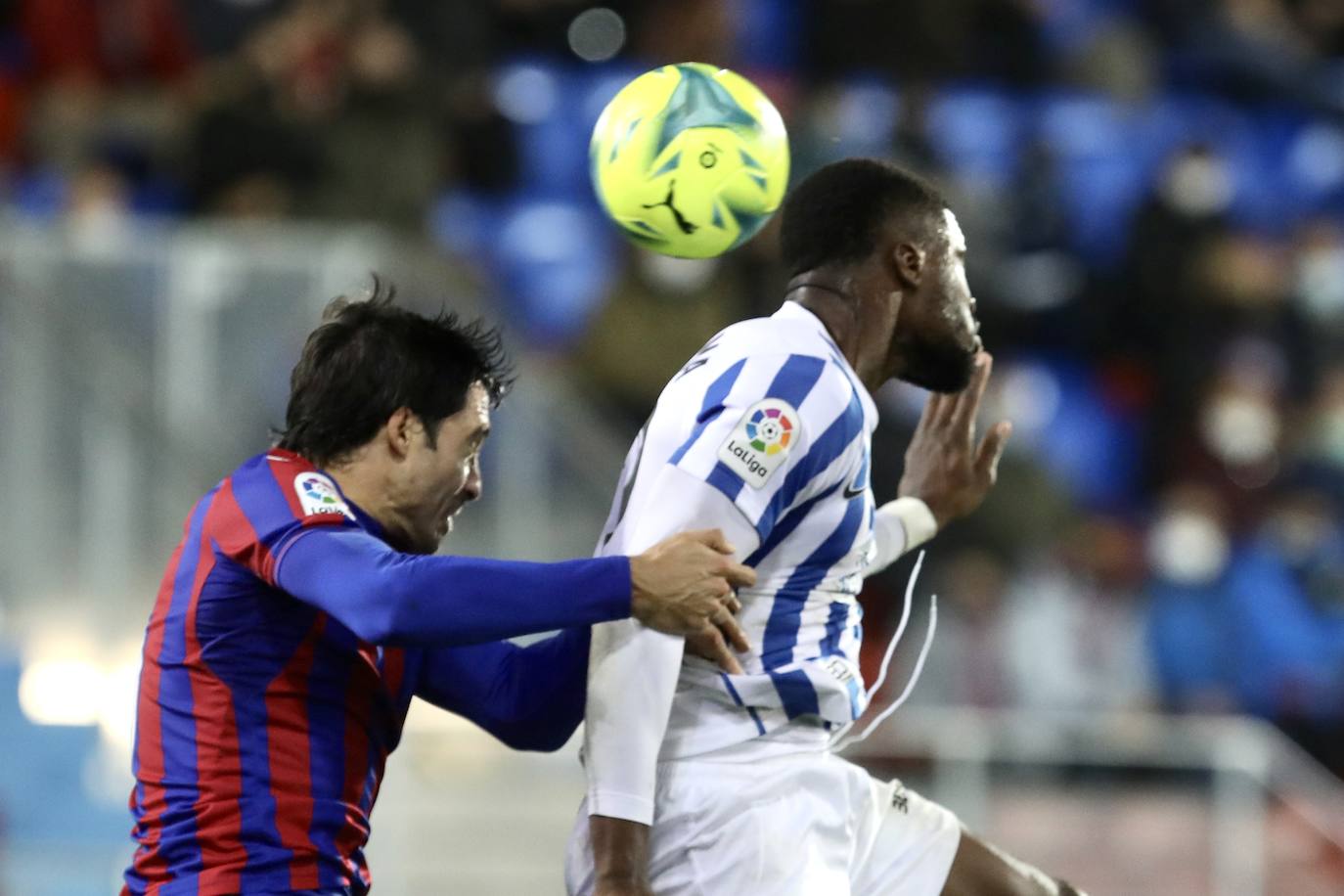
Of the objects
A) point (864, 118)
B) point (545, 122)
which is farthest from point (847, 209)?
point (545, 122)

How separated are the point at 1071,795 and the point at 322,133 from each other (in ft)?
14.9

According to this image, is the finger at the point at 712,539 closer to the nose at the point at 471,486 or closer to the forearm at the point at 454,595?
the forearm at the point at 454,595

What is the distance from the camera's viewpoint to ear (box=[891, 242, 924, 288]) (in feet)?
12.3

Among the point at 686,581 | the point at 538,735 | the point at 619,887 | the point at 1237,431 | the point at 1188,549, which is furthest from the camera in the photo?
the point at 1237,431

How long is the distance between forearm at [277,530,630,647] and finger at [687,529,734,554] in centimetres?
15

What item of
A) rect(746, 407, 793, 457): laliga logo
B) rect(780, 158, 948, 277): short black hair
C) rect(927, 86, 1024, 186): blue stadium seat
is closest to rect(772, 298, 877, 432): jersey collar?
rect(780, 158, 948, 277): short black hair

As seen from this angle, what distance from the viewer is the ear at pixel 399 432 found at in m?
3.48

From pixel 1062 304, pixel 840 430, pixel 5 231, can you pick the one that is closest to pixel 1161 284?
pixel 1062 304

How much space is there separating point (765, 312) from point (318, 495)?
5.84m

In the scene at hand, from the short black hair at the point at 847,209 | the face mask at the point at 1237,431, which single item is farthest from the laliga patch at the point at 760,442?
the face mask at the point at 1237,431

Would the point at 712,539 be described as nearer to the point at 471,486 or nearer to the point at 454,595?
the point at 454,595

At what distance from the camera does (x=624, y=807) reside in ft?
11.0

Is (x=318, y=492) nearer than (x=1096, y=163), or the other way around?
(x=318, y=492)

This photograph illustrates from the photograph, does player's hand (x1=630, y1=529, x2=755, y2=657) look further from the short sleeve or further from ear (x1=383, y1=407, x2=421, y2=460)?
ear (x1=383, y1=407, x2=421, y2=460)
